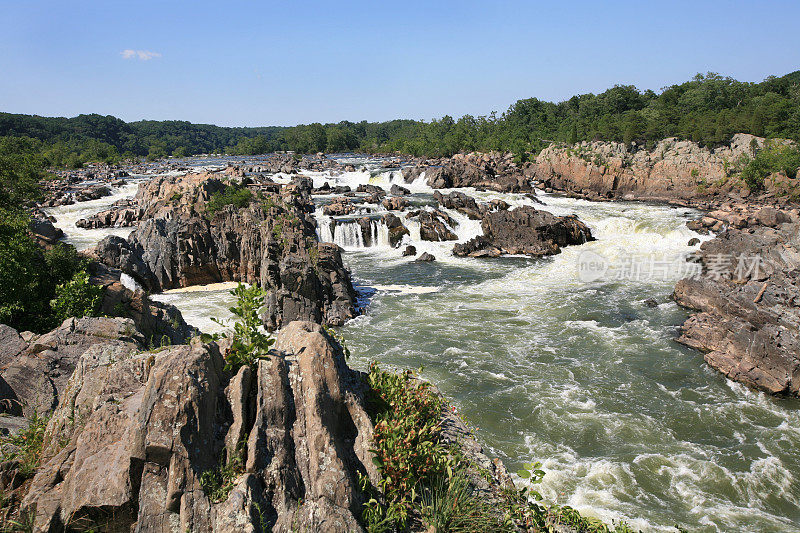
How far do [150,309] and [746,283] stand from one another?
22.6m

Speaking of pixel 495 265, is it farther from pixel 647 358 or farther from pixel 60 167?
pixel 60 167

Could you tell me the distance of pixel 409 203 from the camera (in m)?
38.9

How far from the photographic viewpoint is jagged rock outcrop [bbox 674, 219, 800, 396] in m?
14.0

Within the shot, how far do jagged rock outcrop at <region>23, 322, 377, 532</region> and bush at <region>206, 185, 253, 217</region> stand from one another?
21832 millimetres

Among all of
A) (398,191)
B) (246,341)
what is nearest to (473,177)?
(398,191)

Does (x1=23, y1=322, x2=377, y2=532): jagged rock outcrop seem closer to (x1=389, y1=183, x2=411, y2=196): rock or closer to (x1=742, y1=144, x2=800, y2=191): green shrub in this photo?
(x1=389, y1=183, x2=411, y2=196): rock

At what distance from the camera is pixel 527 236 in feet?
103

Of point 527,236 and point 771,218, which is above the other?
point 771,218

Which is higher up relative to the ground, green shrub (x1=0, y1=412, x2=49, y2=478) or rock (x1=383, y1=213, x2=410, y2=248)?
green shrub (x1=0, y1=412, x2=49, y2=478)

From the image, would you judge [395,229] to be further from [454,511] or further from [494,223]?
[454,511]

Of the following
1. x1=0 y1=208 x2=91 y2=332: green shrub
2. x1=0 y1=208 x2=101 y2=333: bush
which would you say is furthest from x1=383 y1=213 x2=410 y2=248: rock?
x1=0 y1=208 x2=101 y2=333: bush

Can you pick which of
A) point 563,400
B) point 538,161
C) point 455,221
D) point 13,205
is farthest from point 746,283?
point 538,161

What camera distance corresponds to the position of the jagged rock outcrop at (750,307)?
45.9ft

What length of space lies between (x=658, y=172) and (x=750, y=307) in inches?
1440
